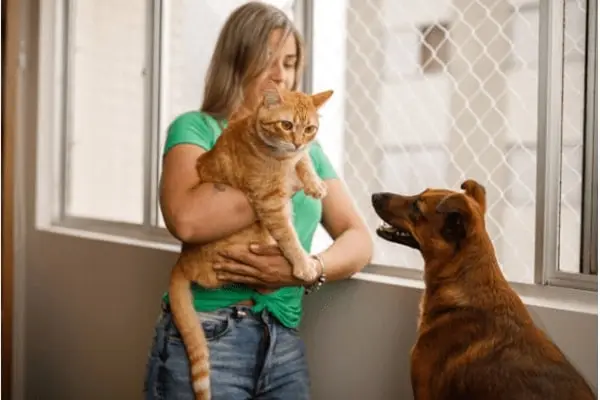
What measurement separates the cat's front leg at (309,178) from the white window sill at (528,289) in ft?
0.58

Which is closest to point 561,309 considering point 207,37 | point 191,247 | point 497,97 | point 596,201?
point 596,201

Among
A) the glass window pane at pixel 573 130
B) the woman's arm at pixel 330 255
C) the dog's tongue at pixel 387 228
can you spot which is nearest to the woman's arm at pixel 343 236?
the woman's arm at pixel 330 255

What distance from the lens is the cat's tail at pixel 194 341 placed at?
3.72 feet

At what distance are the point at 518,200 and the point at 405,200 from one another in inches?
7.8

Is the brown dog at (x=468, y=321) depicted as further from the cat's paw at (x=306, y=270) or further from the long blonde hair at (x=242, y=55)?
the long blonde hair at (x=242, y=55)

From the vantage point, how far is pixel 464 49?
1.17 metres

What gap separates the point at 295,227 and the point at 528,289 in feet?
1.22

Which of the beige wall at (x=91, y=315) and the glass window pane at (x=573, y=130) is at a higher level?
the glass window pane at (x=573, y=130)

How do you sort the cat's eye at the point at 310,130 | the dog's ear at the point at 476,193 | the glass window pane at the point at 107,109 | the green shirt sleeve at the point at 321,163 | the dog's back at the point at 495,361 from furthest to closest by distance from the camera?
the glass window pane at the point at 107,109 < the green shirt sleeve at the point at 321,163 < the cat's eye at the point at 310,130 < the dog's ear at the point at 476,193 < the dog's back at the point at 495,361

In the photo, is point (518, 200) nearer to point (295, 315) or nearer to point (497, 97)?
point (497, 97)

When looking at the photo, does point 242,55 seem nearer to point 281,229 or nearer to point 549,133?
point 281,229

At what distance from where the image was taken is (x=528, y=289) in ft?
3.43

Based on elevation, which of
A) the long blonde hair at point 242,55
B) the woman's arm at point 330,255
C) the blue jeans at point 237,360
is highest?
the long blonde hair at point 242,55

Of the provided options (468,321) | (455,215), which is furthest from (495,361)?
(455,215)
